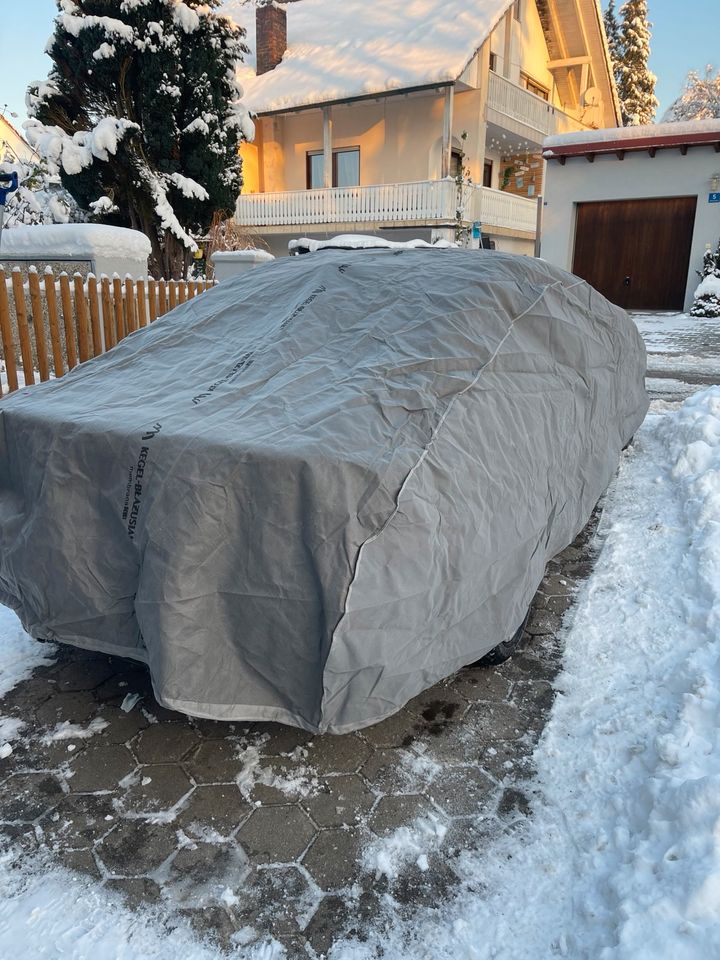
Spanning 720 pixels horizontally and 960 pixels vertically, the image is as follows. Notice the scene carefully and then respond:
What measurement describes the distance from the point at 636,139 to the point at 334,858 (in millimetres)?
17458

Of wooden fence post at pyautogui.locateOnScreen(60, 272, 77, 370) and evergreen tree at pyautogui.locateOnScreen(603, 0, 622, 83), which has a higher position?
evergreen tree at pyautogui.locateOnScreen(603, 0, 622, 83)

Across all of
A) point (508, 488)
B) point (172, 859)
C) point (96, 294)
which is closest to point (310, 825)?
point (172, 859)

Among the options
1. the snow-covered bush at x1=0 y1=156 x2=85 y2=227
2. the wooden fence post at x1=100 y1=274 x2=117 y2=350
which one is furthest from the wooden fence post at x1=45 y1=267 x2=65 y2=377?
the snow-covered bush at x1=0 y1=156 x2=85 y2=227

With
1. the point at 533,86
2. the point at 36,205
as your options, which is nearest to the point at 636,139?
the point at 533,86

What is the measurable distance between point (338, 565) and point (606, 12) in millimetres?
50875

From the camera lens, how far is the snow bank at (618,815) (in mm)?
1604

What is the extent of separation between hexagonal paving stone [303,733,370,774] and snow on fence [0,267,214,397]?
4.61 metres

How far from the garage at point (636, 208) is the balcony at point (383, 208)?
7.75 feet

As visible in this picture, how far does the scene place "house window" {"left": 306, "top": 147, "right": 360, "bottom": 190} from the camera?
2092 centimetres

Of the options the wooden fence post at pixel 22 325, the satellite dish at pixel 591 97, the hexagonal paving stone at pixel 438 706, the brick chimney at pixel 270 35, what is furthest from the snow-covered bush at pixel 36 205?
the satellite dish at pixel 591 97

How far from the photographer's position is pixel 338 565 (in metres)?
1.94

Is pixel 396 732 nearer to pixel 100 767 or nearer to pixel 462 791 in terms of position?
pixel 462 791

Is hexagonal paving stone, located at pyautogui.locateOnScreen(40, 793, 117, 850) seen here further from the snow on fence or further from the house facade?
the house facade

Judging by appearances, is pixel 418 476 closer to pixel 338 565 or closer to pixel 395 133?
pixel 338 565
